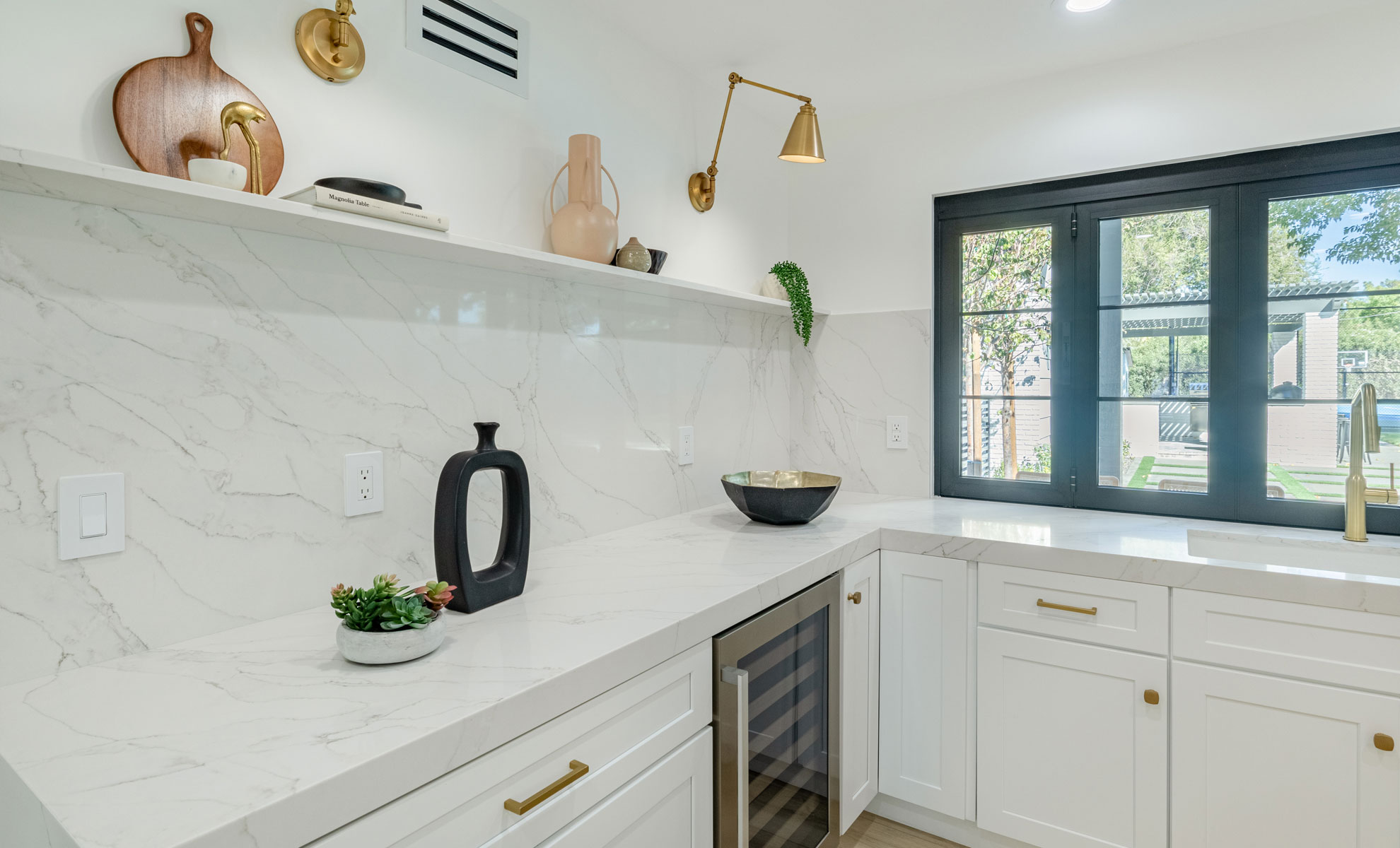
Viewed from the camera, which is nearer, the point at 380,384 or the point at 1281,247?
the point at 380,384

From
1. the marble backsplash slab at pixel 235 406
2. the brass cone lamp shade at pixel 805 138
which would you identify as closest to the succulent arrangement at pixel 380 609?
the marble backsplash slab at pixel 235 406

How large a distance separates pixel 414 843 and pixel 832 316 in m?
2.32

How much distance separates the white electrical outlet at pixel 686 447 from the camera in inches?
90.7

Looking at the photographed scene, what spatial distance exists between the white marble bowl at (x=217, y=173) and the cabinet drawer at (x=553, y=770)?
2.80ft

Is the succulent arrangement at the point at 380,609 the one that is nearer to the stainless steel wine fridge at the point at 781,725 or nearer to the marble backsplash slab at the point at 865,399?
the stainless steel wine fridge at the point at 781,725

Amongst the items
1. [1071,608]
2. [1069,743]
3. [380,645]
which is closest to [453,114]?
[380,645]

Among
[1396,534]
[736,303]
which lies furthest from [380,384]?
[1396,534]

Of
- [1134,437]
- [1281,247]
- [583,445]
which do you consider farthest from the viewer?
[1134,437]

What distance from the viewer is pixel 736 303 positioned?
2.38 metres

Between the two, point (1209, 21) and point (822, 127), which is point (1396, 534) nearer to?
point (1209, 21)

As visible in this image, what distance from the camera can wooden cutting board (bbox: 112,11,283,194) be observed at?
3.58ft

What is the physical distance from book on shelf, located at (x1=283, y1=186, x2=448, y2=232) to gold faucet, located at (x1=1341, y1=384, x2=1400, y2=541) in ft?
7.68

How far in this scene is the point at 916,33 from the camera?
2.10 metres

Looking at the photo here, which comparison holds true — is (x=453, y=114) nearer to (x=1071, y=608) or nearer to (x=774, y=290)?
(x=774, y=290)
